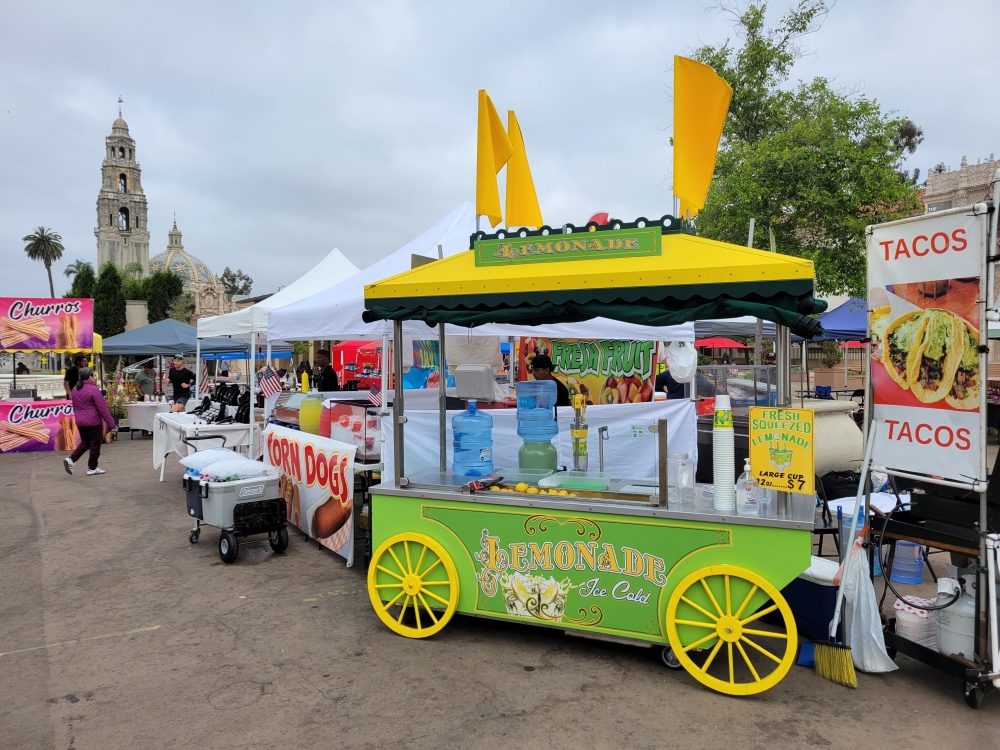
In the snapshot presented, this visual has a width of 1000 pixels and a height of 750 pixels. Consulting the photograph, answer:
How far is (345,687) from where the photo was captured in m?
3.66

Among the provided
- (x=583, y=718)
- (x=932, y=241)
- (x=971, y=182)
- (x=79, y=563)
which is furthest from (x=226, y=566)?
(x=971, y=182)

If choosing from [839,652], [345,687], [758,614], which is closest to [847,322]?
[839,652]

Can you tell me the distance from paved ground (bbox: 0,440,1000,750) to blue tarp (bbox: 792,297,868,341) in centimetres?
1124

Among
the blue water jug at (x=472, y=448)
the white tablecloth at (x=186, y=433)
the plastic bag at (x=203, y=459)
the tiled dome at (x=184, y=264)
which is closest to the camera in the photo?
the blue water jug at (x=472, y=448)

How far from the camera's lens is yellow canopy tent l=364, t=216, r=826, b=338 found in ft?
11.5

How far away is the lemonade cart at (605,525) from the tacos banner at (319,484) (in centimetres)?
153

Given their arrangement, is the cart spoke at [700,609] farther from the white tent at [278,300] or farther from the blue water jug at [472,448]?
the white tent at [278,300]

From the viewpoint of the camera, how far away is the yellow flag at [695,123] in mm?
4191

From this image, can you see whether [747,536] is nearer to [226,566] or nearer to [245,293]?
[226,566]

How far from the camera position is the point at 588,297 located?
3838 mm

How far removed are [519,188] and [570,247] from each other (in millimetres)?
1323

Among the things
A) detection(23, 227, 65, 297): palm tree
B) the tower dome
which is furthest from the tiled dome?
detection(23, 227, 65, 297): palm tree

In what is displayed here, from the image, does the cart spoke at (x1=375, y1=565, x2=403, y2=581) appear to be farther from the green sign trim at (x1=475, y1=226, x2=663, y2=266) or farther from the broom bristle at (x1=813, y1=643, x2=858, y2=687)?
the broom bristle at (x1=813, y1=643, x2=858, y2=687)

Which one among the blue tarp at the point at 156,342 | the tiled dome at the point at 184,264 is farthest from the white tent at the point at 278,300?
the tiled dome at the point at 184,264
